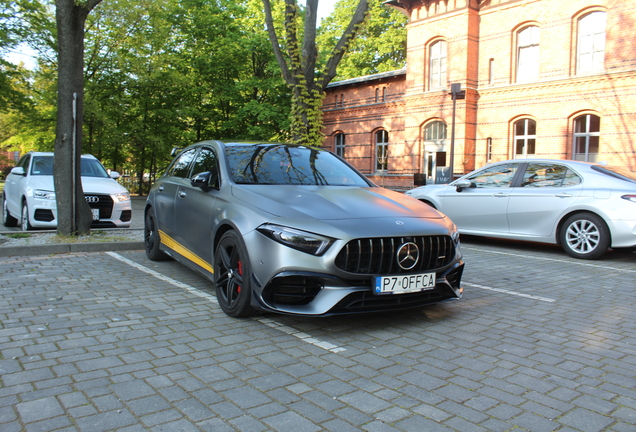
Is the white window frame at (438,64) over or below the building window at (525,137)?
over

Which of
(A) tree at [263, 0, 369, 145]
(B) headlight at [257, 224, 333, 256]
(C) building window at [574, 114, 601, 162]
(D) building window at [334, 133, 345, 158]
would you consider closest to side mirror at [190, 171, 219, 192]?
(B) headlight at [257, 224, 333, 256]

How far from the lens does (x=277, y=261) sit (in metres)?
3.97

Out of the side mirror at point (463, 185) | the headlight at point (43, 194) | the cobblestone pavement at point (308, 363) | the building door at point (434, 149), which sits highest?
the building door at point (434, 149)

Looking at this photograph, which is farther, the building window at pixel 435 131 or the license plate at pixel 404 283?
the building window at pixel 435 131

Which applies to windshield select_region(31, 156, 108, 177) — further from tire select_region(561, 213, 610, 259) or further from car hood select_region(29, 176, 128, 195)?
tire select_region(561, 213, 610, 259)

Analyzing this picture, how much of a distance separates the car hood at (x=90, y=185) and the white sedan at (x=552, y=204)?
643cm

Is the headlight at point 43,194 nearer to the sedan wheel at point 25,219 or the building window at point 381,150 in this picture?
the sedan wheel at point 25,219

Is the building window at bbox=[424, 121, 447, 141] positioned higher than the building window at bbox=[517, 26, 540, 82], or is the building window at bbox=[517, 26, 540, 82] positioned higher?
the building window at bbox=[517, 26, 540, 82]

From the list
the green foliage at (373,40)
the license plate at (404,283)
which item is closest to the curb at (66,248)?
the license plate at (404,283)

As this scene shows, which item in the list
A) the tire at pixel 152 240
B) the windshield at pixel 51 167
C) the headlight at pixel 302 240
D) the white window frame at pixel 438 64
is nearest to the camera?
the headlight at pixel 302 240

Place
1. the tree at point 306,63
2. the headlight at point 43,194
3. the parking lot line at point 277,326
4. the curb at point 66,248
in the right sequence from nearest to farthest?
1. the parking lot line at point 277,326
2. the curb at point 66,248
3. the headlight at point 43,194
4. the tree at point 306,63

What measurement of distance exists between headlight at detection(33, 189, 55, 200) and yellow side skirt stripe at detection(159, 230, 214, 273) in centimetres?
430

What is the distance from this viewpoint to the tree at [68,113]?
8844 mm

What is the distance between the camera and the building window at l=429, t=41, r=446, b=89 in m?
24.8
